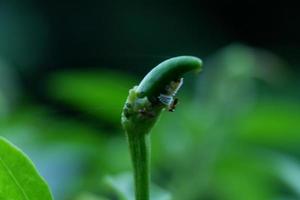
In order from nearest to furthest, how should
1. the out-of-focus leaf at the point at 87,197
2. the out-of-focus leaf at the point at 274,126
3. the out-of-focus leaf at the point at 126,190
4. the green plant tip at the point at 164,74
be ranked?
1. the green plant tip at the point at 164,74
2. the out-of-focus leaf at the point at 126,190
3. the out-of-focus leaf at the point at 87,197
4. the out-of-focus leaf at the point at 274,126

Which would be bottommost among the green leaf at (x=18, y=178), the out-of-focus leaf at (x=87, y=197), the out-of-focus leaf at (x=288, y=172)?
the green leaf at (x=18, y=178)

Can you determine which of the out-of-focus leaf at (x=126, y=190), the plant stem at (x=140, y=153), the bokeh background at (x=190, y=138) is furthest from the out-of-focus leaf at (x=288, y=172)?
the plant stem at (x=140, y=153)

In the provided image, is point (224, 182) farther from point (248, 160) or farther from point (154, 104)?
point (154, 104)

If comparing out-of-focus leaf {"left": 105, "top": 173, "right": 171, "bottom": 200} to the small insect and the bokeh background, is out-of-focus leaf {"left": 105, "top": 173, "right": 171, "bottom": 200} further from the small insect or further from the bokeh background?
the small insect

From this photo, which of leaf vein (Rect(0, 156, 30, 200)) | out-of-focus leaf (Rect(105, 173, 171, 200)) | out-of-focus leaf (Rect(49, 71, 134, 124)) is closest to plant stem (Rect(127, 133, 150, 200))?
leaf vein (Rect(0, 156, 30, 200))

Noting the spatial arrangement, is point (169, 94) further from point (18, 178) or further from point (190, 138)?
point (190, 138)

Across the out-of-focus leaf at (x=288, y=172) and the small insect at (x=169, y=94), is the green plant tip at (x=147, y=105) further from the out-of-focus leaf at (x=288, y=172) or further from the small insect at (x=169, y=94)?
the out-of-focus leaf at (x=288, y=172)

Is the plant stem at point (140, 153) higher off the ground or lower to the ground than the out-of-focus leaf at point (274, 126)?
lower

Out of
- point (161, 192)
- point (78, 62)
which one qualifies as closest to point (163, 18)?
point (78, 62)

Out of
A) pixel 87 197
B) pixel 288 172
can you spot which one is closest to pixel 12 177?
pixel 87 197
